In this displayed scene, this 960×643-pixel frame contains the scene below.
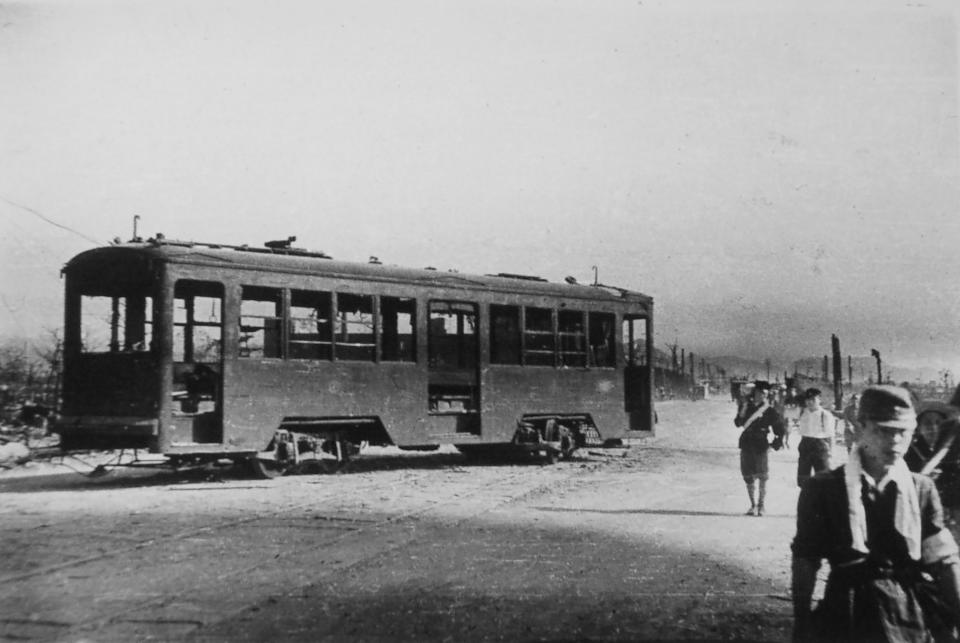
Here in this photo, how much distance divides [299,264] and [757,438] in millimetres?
6775

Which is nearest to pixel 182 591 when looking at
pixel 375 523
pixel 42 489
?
pixel 375 523

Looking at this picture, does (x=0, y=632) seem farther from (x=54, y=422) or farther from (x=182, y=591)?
(x=54, y=422)

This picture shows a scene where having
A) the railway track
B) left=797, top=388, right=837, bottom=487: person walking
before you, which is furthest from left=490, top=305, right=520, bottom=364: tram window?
left=797, top=388, right=837, bottom=487: person walking

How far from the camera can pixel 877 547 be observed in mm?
2951

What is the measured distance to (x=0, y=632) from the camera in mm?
4816

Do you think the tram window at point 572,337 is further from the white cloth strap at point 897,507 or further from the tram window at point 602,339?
the white cloth strap at point 897,507

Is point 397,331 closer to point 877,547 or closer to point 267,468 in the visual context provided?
point 267,468

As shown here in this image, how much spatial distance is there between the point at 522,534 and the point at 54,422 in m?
7.59

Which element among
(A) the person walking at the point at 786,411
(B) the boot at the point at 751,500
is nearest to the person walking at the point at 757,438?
(B) the boot at the point at 751,500

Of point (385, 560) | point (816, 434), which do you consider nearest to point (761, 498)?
point (816, 434)

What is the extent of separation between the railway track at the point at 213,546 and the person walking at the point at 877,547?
3407mm

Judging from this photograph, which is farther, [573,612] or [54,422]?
[54,422]

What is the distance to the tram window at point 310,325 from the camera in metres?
12.9

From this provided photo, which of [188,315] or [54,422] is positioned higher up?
Result: [188,315]
